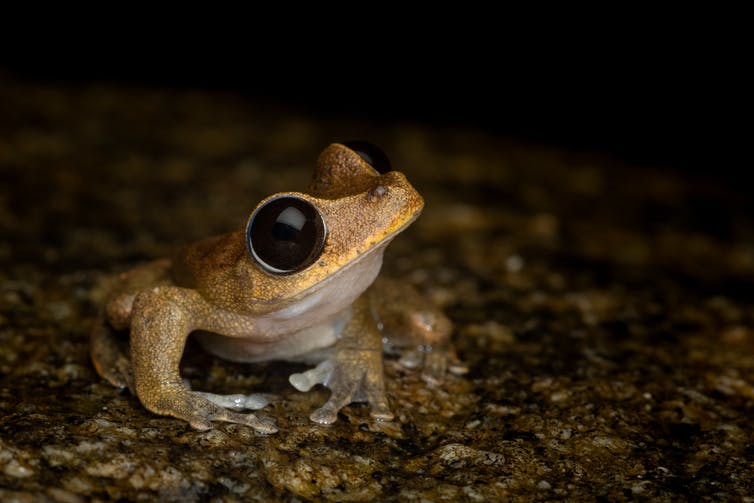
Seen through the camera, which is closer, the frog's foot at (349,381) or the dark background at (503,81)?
the frog's foot at (349,381)

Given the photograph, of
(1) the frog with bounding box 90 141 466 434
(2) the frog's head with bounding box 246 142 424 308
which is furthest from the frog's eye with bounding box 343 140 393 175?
(2) the frog's head with bounding box 246 142 424 308

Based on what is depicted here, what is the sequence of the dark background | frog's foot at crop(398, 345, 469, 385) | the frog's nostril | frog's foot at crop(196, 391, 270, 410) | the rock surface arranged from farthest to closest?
the dark background, frog's foot at crop(398, 345, 469, 385), frog's foot at crop(196, 391, 270, 410), the frog's nostril, the rock surface

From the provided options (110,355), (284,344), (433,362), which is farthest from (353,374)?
(110,355)

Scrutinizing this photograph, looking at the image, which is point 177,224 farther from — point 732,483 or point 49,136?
point 732,483

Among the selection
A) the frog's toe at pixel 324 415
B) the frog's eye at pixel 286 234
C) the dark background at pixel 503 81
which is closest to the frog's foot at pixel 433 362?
the frog's toe at pixel 324 415

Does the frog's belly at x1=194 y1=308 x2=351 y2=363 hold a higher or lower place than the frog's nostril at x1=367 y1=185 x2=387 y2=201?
lower

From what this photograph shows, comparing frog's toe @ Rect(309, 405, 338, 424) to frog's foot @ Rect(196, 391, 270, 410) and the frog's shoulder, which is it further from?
the frog's shoulder

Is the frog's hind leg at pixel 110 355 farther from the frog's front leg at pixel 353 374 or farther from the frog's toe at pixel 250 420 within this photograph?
the frog's front leg at pixel 353 374

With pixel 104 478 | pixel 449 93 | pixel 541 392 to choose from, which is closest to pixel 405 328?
pixel 541 392
